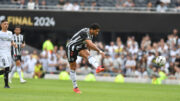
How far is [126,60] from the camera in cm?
2700

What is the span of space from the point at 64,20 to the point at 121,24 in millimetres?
3990

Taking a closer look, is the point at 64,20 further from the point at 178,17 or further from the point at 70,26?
the point at 178,17

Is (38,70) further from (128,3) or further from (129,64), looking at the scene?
(128,3)

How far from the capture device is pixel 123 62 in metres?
27.3

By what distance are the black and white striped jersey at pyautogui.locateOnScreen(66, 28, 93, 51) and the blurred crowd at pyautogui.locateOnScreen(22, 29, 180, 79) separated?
38.9 ft

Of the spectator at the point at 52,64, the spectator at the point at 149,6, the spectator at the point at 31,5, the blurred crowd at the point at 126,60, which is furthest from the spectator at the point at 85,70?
the spectator at the point at 31,5

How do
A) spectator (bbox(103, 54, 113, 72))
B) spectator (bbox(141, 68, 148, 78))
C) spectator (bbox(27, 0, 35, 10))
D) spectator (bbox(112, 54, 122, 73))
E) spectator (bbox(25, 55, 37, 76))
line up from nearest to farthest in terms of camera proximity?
spectator (bbox(141, 68, 148, 78)) → spectator (bbox(112, 54, 122, 73)) → spectator (bbox(103, 54, 113, 72)) → spectator (bbox(25, 55, 37, 76)) → spectator (bbox(27, 0, 35, 10))

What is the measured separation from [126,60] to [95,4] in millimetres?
5610

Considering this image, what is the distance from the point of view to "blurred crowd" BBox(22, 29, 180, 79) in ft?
87.1

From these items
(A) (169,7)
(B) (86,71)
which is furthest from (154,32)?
(B) (86,71)

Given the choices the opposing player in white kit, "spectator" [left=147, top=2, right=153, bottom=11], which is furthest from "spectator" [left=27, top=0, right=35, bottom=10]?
the opposing player in white kit

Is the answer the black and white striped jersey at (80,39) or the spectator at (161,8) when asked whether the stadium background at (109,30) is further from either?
the black and white striped jersey at (80,39)

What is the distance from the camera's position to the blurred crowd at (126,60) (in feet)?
87.1

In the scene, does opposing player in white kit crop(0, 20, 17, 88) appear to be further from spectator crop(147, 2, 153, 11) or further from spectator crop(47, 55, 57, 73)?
spectator crop(147, 2, 153, 11)
